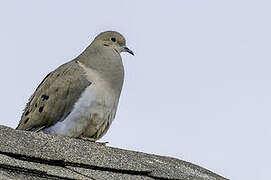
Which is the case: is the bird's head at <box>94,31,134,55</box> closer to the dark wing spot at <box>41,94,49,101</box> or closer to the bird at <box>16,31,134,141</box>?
the bird at <box>16,31,134,141</box>

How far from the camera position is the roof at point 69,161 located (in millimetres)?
3462

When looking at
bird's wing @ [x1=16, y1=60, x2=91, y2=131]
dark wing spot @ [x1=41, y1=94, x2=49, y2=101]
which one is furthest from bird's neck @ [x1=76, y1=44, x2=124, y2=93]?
dark wing spot @ [x1=41, y1=94, x2=49, y2=101]

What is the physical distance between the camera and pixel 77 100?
20.3 ft

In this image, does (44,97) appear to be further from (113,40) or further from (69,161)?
(69,161)

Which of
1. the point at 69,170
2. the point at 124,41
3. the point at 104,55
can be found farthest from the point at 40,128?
the point at 69,170

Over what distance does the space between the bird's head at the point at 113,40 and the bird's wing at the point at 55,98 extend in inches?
24.9

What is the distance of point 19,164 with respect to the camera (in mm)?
3432

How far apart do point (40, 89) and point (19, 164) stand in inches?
117

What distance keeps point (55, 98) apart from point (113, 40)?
1030 millimetres

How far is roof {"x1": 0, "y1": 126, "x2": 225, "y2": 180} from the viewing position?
3462 mm

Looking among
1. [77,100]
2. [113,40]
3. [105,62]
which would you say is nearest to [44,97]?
Answer: [77,100]

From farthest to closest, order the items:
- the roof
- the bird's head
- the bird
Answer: the bird's head
the bird
the roof

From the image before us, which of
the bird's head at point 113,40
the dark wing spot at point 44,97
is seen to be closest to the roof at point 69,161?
the dark wing spot at point 44,97

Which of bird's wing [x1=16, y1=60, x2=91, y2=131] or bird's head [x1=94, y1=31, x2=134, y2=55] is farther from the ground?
bird's head [x1=94, y1=31, x2=134, y2=55]
